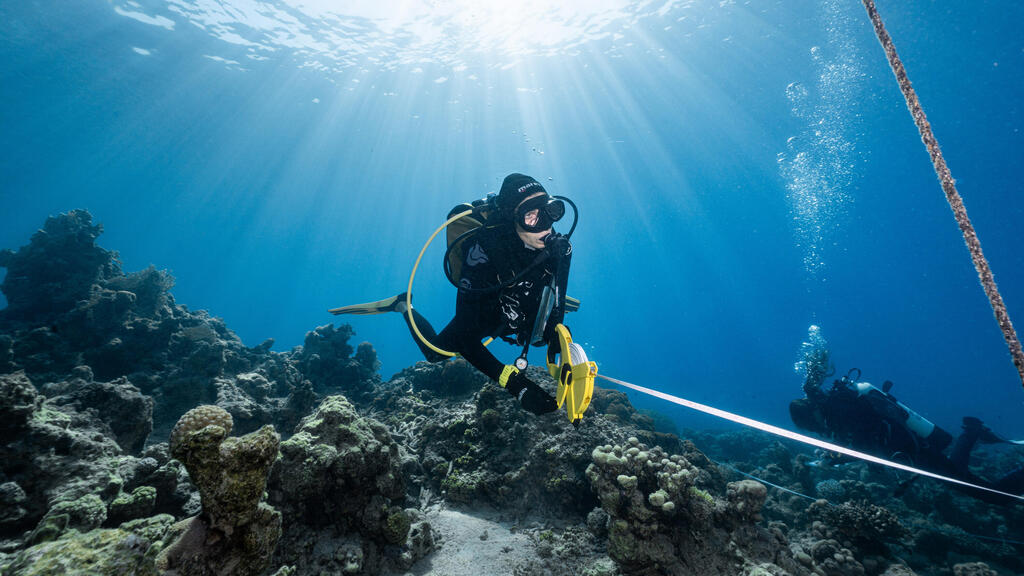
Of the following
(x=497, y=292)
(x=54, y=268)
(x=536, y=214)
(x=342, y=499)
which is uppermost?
(x=54, y=268)

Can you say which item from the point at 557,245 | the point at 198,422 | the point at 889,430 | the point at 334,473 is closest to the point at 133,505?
the point at 334,473

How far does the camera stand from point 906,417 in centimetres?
811

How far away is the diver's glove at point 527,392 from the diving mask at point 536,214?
6.05 feet

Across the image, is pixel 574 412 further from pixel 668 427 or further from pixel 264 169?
pixel 264 169

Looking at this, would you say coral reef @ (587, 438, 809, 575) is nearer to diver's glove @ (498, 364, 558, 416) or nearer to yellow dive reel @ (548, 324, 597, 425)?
yellow dive reel @ (548, 324, 597, 425)

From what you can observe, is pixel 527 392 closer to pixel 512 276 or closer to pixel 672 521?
pixel 512 276

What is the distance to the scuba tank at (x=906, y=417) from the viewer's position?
308 inches

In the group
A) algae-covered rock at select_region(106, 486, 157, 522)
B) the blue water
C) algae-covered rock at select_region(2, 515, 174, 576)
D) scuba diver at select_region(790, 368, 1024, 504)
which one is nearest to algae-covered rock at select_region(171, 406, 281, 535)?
algae-covered rock at select_region(2, 515, 174, 576)

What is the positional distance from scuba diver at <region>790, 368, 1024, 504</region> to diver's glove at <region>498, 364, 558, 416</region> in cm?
865

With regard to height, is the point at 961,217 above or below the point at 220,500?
above

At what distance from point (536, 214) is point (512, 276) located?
34.7 inches

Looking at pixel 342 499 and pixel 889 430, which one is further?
pixel 889 430

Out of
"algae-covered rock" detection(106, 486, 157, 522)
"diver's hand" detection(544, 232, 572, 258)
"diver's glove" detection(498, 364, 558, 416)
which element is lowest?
"algae-covered rock" detection(106, 486, 157, 522)

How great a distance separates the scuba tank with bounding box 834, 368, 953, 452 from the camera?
7.82 metres
